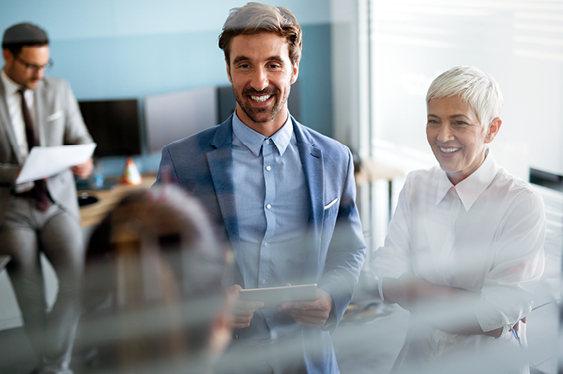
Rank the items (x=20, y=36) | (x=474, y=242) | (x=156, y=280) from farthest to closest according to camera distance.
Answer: (x=474, y=242)
(x=156, y=280)
(x=20, y=36)

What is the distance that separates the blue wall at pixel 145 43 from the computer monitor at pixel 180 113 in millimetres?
16

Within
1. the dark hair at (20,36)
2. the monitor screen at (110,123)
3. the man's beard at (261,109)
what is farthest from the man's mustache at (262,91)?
the dark hair at (20,36)

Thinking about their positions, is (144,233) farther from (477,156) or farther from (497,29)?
(497,29)

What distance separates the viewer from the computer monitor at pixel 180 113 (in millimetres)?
→ 723

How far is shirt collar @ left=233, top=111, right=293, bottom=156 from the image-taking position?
→ 750 millimetres

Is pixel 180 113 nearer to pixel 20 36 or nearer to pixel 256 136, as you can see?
pixel 256 136

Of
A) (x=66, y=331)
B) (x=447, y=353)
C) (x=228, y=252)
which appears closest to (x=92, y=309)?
(x=66, y=331)

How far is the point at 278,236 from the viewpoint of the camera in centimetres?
80

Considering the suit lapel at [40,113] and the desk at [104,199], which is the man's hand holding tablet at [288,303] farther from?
the suit lapel at [40,113]

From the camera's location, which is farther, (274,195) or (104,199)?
(274,195)

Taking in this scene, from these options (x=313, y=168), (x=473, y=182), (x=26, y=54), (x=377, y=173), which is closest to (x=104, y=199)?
(x=26, y=54)

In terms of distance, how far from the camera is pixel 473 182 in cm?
82

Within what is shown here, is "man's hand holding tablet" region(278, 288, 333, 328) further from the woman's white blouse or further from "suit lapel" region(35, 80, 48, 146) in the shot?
"suit lapel" region(35, 80, 48, 146)

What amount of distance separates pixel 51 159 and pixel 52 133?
40mm
